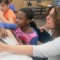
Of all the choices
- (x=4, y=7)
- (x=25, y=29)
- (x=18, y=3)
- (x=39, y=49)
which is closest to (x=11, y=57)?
(x=39, y=49)

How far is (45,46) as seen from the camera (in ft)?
3.06

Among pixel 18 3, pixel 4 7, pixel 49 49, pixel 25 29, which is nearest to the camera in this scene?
pixel 49 49

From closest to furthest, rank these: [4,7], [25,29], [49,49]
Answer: [49,49]
[25,29]
[4,7]

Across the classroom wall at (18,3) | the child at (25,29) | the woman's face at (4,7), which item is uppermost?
the woman's face at (4,7)

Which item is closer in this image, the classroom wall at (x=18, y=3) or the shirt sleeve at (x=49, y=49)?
the shirt sleeve at (x=49, y=49)

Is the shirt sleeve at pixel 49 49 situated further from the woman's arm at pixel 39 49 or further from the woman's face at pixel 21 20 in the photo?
the woman's face at pixel 21 20

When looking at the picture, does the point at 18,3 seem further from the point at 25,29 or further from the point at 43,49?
the point at 43,49

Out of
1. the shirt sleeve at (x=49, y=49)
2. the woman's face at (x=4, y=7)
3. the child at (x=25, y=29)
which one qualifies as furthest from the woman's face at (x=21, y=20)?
the shirt sleeve at (x=49, y=49)

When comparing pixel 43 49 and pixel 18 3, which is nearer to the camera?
pixel 43 49

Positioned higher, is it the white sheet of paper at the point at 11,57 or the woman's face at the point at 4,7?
the woman's face at the point at 4,7

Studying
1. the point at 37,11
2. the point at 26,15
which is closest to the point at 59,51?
the point at 26,15

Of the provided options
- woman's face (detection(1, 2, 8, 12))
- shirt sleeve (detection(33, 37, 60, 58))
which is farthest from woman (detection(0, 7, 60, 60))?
woman's face (detection(1, 2, 8, 12))

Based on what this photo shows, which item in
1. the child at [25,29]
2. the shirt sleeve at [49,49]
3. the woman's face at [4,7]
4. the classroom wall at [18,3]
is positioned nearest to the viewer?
the shirt sleeve at [49,49]

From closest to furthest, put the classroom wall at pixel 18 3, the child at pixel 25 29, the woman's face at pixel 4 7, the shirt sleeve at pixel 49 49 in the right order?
the shirt sleeve at pixel 49 49, the child at pixel 25 29, the woman's face at pixel 4 7, the classroom wall at pixel 18 3
